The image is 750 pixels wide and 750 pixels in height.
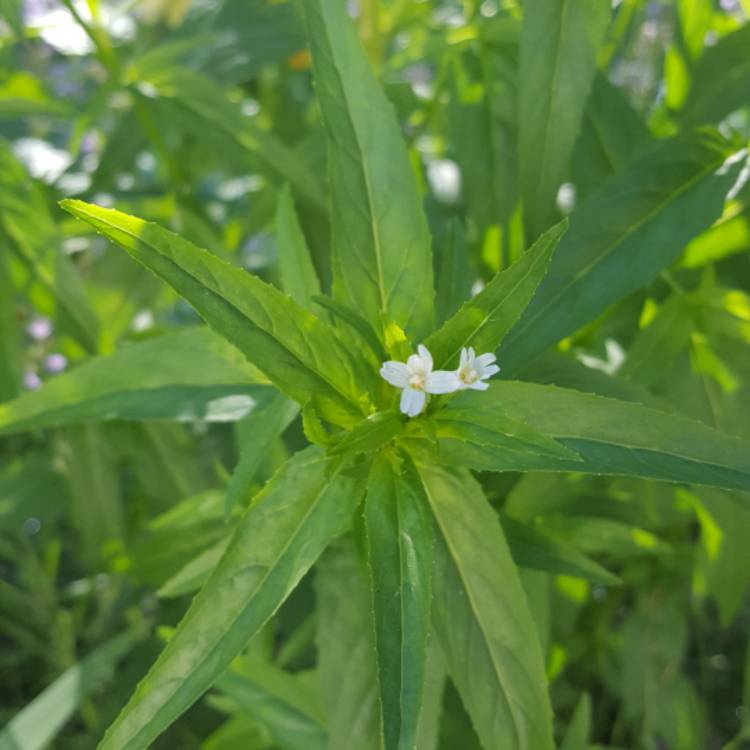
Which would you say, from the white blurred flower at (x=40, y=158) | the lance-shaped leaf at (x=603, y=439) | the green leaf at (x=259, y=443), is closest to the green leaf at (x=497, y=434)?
the lance-shaped leaf at (x=603, y=439)

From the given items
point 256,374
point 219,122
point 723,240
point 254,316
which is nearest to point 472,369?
point 254,316

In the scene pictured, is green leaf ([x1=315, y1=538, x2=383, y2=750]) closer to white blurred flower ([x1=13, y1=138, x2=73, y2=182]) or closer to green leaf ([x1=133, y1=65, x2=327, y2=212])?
green leaf ([x1=133, y1=65, x2=327, y2=212])

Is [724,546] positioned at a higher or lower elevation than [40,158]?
lower

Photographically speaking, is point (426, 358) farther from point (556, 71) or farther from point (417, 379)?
point (556, 71)

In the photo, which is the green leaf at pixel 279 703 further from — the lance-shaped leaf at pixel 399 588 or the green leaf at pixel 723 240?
the green leaf at pixel 723 240

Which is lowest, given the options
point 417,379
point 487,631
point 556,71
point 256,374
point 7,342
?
point 487,631

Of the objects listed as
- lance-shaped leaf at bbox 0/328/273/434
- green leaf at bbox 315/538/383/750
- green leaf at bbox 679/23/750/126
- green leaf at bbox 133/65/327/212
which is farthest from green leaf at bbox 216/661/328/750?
green leaf at bbox 679/23/750/126
